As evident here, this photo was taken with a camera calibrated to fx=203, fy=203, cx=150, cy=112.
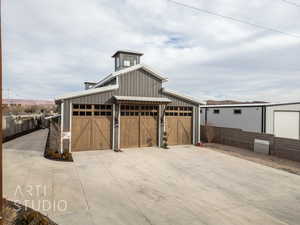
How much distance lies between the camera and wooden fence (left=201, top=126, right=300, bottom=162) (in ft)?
38.7

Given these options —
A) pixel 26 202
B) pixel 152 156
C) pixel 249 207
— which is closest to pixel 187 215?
pixel 249 207

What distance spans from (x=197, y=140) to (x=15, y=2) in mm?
13813

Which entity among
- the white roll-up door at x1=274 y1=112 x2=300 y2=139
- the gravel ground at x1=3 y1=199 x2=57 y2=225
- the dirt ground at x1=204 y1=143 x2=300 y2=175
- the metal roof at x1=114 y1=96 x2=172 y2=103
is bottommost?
the dirt ground at x1=204 y1=143 x2=300 y2=175

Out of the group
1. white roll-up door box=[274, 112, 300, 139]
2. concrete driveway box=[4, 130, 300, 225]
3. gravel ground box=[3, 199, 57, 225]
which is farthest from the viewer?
white roll-up door box=[274, 112, 300, 139]

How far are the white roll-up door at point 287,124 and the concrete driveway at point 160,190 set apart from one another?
28.1 ft

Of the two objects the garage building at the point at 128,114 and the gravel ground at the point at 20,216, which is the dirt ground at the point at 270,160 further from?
the gravel ground at the point at 20,216

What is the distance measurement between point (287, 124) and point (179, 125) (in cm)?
1019

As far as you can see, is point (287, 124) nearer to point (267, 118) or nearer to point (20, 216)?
point (267, 118)

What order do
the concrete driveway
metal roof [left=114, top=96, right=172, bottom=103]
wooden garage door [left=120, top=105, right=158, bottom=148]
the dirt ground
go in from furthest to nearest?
wooden garage door [left=120, top=105, right=158, bottom=148] → metal roof [left=114, top=96, right=172, bottom=103] → the dirt ground → the concrete driveway

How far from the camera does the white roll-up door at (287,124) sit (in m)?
17.4

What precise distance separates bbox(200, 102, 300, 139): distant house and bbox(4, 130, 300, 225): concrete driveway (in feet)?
23.9

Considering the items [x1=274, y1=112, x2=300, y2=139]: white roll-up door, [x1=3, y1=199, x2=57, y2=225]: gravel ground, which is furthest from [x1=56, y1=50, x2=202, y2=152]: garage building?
[x1=274, y1=112, x2=300, y2=139]: white roll-up door

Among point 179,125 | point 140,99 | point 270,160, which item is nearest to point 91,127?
point 140,99

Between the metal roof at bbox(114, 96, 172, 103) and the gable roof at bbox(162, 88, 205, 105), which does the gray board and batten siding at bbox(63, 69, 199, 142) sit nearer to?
the gable roof at bbox(162, 88, 205, 105)
